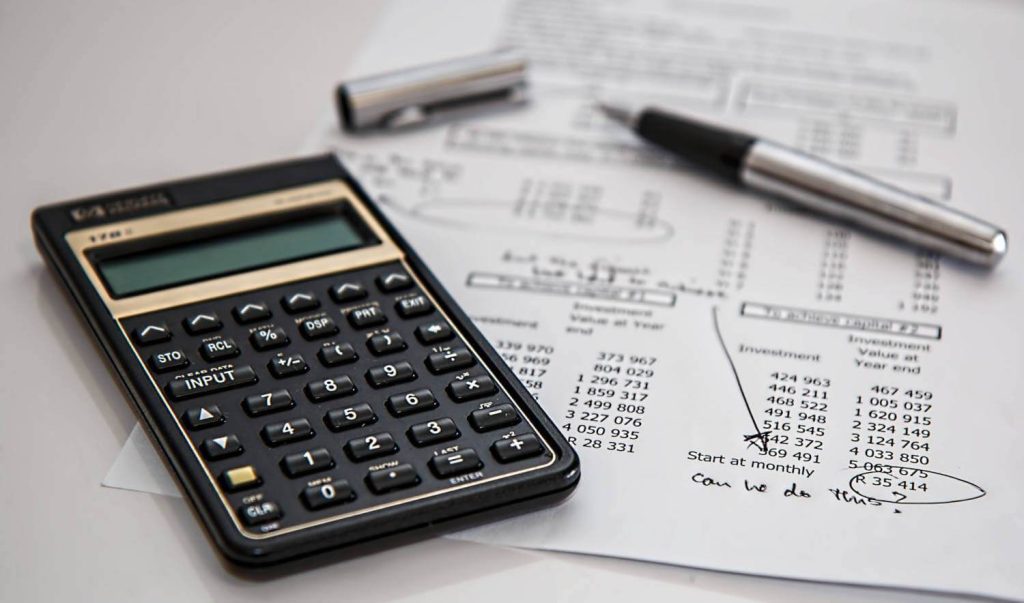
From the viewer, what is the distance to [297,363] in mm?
427

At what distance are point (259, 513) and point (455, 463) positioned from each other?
7 cm

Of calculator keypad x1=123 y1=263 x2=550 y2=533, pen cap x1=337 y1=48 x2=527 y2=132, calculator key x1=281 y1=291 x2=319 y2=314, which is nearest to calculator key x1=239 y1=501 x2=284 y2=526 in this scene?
calculator keypad x1=123 y1=263 x2=550 y2=533

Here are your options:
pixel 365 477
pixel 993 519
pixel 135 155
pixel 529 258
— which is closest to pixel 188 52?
pixel 135 155

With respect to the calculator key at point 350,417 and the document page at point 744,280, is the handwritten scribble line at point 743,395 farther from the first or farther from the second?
the calculator key at point 350,417

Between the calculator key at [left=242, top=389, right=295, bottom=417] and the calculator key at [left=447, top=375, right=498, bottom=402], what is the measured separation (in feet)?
0.19

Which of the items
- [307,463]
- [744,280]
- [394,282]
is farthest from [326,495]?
[744,280]

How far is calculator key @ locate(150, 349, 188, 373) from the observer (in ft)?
1.37

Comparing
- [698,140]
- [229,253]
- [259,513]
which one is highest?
[698,140]

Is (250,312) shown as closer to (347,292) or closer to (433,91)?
(347,292)

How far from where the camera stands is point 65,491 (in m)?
0.41

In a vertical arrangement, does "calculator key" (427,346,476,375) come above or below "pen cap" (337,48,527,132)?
below

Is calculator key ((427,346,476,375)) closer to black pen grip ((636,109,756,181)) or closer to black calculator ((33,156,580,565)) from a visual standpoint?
black calculator ((33,156,580,565))

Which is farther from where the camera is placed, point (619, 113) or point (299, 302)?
point (619, 113)

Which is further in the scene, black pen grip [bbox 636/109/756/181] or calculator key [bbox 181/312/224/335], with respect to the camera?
black pen grip [bbox 636/109/756/181]
